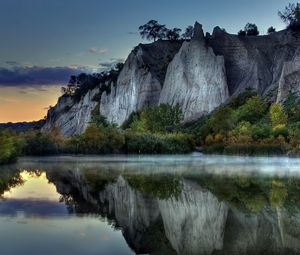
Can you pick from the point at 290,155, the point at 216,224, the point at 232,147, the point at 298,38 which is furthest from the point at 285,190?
the point at 298,38

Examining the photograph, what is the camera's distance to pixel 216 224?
10.9 m

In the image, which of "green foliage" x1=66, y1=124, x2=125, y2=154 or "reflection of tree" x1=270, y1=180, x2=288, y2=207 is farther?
"green foliage" x1=66, y1=124, x2=125, y2=154

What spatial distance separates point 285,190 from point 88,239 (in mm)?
9139

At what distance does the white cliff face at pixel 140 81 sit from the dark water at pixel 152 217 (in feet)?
235

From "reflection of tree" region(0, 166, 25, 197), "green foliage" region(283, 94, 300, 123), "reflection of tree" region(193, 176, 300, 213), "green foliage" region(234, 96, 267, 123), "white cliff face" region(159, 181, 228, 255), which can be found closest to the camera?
"white cliff face" region(159, 181, 228, 255)

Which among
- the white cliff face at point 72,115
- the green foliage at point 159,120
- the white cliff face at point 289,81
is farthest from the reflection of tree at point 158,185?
the white cliff face at point 72,115

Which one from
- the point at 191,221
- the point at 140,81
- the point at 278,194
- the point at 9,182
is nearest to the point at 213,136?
the point at 140,81

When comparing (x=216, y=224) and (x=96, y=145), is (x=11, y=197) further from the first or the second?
(x=96, y=145)

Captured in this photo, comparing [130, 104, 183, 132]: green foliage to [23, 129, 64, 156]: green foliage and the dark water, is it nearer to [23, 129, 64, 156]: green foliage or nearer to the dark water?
[23, 129, 64, 156]: green foliage

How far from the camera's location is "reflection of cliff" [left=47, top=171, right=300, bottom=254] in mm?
8820

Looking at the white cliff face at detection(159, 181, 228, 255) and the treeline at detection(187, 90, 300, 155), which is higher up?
the treeline at detection(187, 90, 300, 155)

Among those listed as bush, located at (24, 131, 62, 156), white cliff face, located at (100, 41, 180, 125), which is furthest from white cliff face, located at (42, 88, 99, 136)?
bush, located at (24, 131, 62, 156)

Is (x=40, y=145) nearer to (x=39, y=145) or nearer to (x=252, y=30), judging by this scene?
(x=39, y=145)

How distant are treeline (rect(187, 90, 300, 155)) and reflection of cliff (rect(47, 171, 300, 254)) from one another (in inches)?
1237
